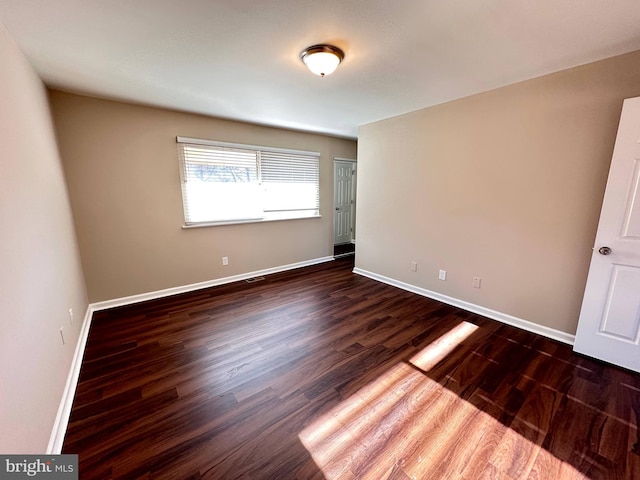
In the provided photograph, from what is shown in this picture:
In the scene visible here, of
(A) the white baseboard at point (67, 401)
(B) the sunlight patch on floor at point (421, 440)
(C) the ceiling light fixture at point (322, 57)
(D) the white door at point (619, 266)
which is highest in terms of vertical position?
(C) the ceiling light fixture at point (322, 57)

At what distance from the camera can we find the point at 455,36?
66.6 inches

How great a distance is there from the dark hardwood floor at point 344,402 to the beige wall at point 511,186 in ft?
1.68

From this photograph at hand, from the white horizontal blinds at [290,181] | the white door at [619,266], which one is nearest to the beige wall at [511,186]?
the white door at [619,266]

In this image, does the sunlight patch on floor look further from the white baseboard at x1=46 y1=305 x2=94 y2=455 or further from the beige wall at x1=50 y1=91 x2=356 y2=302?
the beige wall at x1=50 y1=91 x2=356 y2=302

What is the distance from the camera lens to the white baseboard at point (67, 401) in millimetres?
1383

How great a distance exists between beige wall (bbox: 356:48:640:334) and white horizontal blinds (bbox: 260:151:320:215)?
4.58 feet

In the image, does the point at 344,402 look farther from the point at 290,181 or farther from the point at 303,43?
the point at 290,181

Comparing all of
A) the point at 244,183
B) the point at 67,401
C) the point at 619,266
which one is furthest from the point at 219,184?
the point at 619,266

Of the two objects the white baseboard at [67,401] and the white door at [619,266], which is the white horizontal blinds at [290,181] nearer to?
the white baseboard at [67,401]

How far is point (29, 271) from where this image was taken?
1.39 m

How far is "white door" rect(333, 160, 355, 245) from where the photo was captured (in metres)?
5.35

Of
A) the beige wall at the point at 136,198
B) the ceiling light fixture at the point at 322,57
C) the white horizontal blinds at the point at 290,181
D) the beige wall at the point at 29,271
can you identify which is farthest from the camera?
the white horizontal blinds at the point at 290,181

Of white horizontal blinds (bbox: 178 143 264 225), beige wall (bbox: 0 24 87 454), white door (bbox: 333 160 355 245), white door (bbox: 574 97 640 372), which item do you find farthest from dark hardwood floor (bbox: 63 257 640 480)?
white door (bbox: 333 160 355 245)

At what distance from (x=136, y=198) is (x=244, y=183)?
137cm
